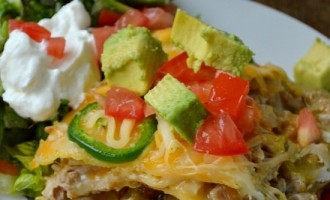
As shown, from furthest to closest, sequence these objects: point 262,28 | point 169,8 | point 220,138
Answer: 1. point 262,28
2. point 169,8
3. point 220,138

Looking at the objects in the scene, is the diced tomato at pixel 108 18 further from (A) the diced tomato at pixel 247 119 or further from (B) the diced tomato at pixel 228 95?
(A) the diced tomato at pixel 247 119

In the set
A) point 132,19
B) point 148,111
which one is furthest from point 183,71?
point 132,19

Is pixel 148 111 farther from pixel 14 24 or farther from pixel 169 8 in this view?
pixel 169 8

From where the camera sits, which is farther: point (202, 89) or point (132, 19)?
point (132, 19)

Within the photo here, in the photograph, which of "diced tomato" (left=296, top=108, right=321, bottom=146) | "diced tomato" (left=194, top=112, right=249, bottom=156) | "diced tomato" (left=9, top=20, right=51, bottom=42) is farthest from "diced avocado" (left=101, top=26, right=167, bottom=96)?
"diced tomato" (left=296, top=108, right=321, bottom=146)

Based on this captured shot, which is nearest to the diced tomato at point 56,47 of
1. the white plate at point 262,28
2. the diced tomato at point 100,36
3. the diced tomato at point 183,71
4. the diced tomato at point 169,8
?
the diced tomato at point 100,36

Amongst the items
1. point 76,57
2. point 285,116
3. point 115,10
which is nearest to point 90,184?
point 76,57

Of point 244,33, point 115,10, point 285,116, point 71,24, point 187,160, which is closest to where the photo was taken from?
point 187,160

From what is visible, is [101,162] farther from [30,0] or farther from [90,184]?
[30,0]
